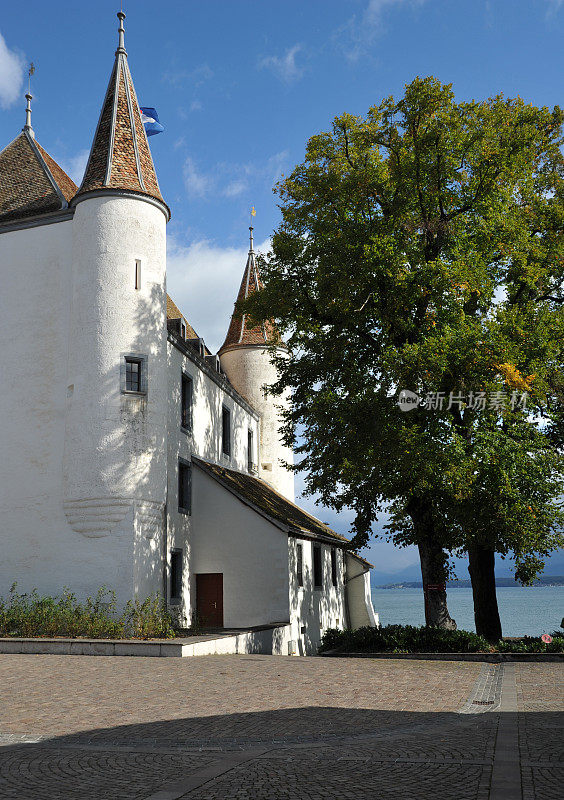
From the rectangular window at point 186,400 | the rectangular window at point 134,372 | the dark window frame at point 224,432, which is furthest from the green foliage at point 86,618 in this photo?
the dark window frame at point 224,432

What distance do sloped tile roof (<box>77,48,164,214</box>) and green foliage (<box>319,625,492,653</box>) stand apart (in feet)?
48.7

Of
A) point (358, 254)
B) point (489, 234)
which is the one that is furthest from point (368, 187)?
point (489, 234)

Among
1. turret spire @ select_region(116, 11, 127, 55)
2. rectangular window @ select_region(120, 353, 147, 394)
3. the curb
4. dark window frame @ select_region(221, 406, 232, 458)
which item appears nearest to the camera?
the curb

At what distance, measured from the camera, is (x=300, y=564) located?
26.5 m

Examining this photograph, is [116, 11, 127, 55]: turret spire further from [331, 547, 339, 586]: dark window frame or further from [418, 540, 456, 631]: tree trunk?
[331, 547, 339, 586]: dark window frame

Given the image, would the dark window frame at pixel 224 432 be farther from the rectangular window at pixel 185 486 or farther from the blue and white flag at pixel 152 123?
the blue and white flag at pixel 152 123

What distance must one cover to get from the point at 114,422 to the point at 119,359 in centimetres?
190

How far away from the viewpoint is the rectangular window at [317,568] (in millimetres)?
29359

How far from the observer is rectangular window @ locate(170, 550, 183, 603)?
2305cm

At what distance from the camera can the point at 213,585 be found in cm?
2475

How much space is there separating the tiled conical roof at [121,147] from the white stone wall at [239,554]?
10043 mm

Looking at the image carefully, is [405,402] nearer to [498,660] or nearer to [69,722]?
[498,660]

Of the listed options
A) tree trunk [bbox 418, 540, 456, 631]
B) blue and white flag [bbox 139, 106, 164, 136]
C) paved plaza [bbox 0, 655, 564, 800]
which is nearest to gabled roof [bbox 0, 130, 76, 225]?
blue and white flag [bbox 139, 106, 164, 136]

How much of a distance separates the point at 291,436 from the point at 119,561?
7147mm
